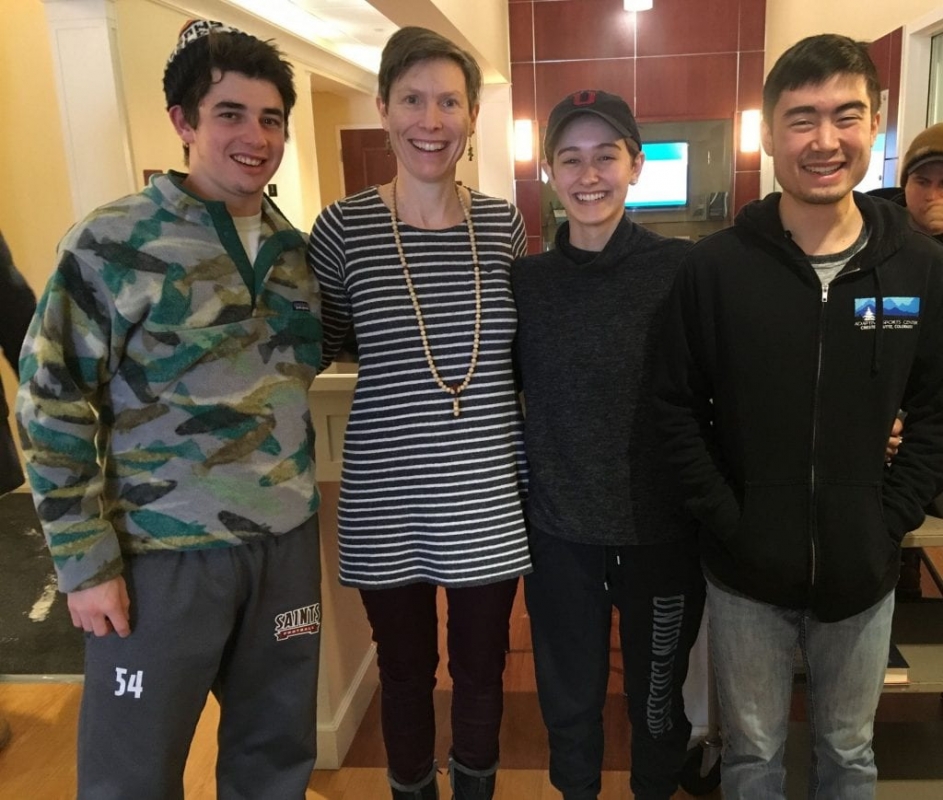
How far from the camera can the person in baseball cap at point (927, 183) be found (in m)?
1.80

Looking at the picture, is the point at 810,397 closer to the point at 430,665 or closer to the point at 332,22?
the point at 430,665

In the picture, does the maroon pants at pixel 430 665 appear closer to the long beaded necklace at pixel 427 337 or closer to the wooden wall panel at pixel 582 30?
the long beaded necklace at pixel 427 337

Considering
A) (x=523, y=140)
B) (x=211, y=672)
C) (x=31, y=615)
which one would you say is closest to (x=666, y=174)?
(x=523, y=140)

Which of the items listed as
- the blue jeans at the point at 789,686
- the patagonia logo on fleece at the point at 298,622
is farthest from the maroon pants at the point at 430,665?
the blue jeans at the point at 789,686

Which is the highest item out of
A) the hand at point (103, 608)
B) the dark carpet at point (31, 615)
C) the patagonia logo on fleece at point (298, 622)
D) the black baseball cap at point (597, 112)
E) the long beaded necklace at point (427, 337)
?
the black baseball cap at point (597, 112)

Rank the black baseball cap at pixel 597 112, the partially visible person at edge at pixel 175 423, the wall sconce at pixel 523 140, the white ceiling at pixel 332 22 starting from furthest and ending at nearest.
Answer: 1. the wall sconce at pixel 523 140
2. the white ceiling at pixel 332 22
3. the black baseball cap at pixel 597 112
4. the partially visible person at edge at pixel 175 423

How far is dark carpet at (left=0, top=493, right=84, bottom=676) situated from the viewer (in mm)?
2408

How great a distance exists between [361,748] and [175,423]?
47.3 inches

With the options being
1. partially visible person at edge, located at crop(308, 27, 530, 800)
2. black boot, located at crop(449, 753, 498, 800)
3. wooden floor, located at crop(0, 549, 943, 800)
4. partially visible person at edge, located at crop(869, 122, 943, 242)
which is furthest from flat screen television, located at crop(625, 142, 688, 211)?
black boot, located at crop(449, 753, 498, 800)

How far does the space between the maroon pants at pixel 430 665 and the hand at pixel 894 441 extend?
65cm

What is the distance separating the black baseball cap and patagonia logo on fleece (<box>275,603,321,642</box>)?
908 millimetres

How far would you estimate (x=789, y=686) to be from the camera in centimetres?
129

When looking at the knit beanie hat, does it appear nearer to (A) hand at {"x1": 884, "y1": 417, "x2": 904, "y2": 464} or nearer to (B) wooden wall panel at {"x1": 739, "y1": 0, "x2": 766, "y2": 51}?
(A) hand at {"x1": 884, "y1": 417, "x2": 904, "y2": 464}

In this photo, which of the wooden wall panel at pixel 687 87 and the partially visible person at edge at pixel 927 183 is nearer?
the partially visible person at edge at pixel 927 183
